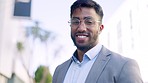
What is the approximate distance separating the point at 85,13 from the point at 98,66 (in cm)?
39

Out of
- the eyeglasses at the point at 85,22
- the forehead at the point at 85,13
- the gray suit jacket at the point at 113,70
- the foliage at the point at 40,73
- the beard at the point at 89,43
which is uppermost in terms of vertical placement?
the forehead at the point at 85,13

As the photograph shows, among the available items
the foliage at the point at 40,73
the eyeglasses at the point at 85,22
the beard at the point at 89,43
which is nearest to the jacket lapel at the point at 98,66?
the beard at the point at 89,43

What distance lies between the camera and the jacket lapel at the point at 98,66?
2037 millimetres

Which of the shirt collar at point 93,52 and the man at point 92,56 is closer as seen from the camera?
the man at point 92,56

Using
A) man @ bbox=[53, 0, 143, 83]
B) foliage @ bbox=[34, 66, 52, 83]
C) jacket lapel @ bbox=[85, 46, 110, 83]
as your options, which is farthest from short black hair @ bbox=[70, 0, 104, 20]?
foliage @ bbox=[34, 66, 52, 83]

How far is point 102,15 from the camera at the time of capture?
2.21 meters

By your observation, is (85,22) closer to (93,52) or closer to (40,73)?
(93,52)

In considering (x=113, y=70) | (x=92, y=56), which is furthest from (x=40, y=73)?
(x=113, y=70)

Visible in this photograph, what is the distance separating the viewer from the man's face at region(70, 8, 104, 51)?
2.10m

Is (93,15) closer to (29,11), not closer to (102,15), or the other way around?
(102,15)

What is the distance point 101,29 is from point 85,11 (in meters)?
0.19

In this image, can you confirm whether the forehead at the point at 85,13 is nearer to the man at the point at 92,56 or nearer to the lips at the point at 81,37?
the man at the point at 92,56

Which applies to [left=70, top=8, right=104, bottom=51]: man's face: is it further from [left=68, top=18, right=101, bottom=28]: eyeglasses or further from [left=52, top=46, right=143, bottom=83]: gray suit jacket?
[left=52, top=46, right=143, bottom=83]: gray suit jacket

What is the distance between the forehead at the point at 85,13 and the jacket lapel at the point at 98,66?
0.28 metres
